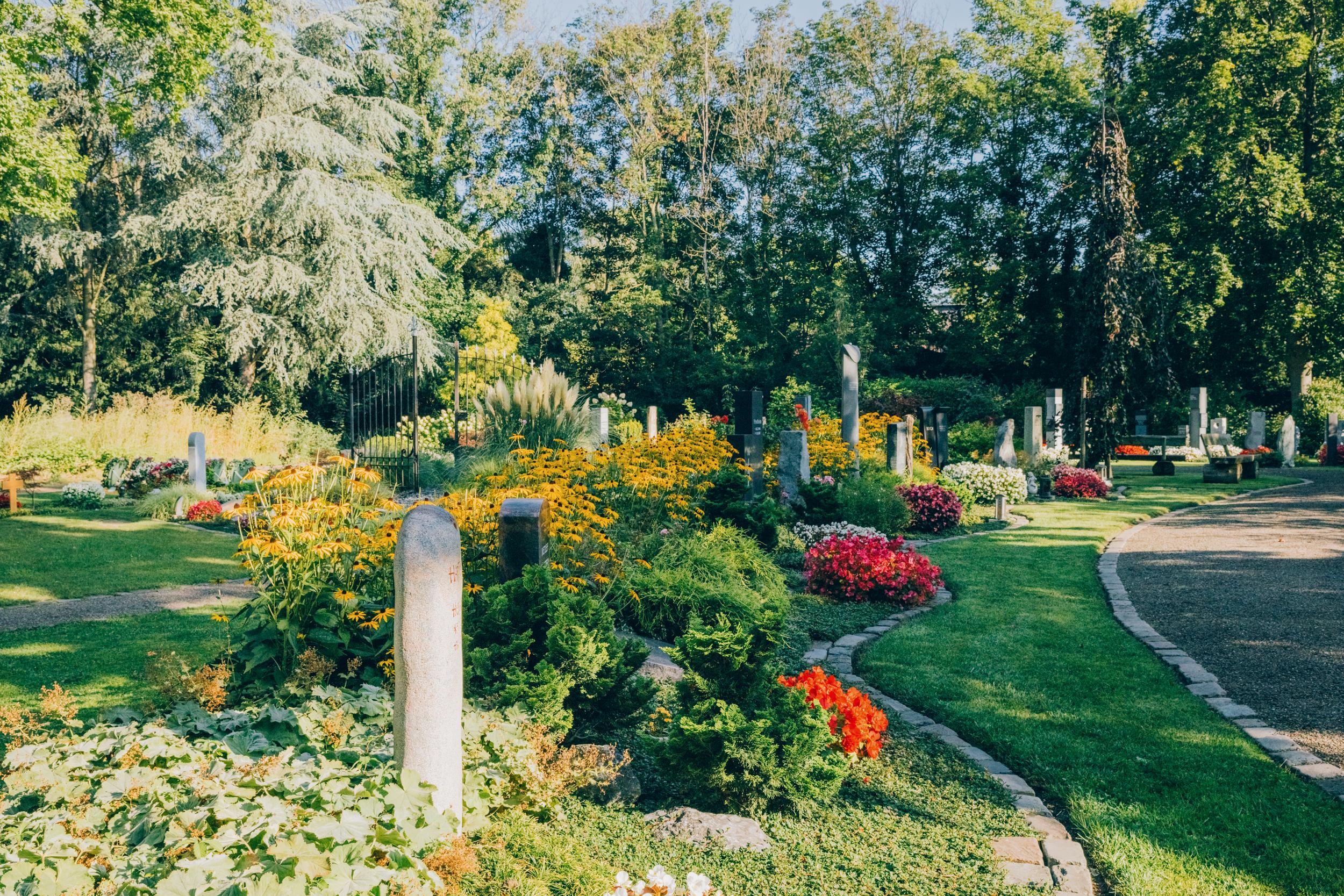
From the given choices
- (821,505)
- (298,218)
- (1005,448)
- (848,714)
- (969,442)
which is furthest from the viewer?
(298,218)

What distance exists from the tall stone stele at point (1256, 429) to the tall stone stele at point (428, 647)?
2524cm

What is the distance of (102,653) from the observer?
18.7ft

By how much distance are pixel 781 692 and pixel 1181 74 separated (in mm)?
29397

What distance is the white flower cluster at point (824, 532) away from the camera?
9344 mm

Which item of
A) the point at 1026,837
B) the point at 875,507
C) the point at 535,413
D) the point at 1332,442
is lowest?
the point at 1026,837

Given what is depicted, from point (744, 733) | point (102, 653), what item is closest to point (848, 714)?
point (744, 733)

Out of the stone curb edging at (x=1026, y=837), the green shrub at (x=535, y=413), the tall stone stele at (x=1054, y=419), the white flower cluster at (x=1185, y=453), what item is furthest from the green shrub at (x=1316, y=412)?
the stone curb edging at (x=1026, y=837)

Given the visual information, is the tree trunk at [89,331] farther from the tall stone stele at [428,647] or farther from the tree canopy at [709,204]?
the tall stone stele at [428,647]

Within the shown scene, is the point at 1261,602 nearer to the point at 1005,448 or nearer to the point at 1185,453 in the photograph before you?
the point at 1005,448

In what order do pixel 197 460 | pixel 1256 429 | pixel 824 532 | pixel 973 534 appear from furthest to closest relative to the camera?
pixel 1256 429 → pixel 197 460 → pixel 973 534 → pixel 824 532

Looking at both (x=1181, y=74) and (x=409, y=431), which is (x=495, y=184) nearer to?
(x=409, y=431)

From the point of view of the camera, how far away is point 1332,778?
400 centimetres

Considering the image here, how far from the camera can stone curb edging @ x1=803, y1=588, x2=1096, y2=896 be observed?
3.18m

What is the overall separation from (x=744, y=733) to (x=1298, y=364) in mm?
29224
